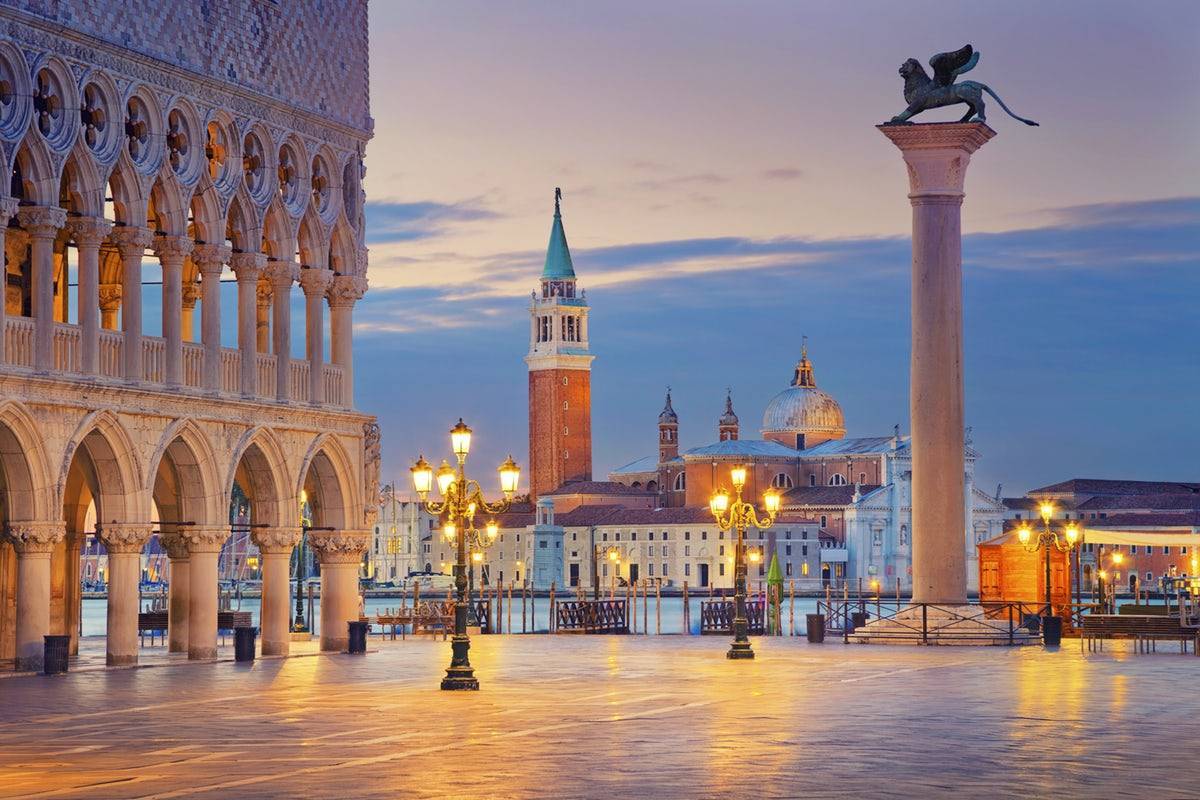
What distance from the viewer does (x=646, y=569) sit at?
187m

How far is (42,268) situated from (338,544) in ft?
31.7

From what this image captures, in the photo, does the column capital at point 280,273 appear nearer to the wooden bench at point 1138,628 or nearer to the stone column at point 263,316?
the stone column at point 263,316

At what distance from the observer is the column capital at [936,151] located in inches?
1560

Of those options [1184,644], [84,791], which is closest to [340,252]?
[1184,644]

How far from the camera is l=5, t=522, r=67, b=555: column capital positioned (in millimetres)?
31688

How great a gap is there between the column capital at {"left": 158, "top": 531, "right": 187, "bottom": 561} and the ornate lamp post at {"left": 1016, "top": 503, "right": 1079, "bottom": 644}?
49.8 feet

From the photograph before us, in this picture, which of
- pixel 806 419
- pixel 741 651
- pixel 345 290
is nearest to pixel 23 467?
pixel 345 290

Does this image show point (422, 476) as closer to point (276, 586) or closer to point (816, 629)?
point (276, 586)

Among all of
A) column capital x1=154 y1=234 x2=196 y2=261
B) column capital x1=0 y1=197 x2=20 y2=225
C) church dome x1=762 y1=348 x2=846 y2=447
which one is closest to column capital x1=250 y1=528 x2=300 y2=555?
column capital x1=154 y1=234 x2=196 y2=261

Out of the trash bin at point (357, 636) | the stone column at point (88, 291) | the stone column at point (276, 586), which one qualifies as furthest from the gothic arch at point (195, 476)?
the trash bin at point (357, 636)

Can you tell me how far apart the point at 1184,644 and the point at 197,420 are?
17354 mm

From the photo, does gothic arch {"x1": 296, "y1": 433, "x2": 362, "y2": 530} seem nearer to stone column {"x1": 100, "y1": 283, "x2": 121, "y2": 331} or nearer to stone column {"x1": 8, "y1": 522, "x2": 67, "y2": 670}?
stone column {"x1": 100, "y1": 283, "x2": 121, "y2": 331}

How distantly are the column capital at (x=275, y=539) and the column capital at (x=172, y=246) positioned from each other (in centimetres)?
523

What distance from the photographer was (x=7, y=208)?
31.0 meters
